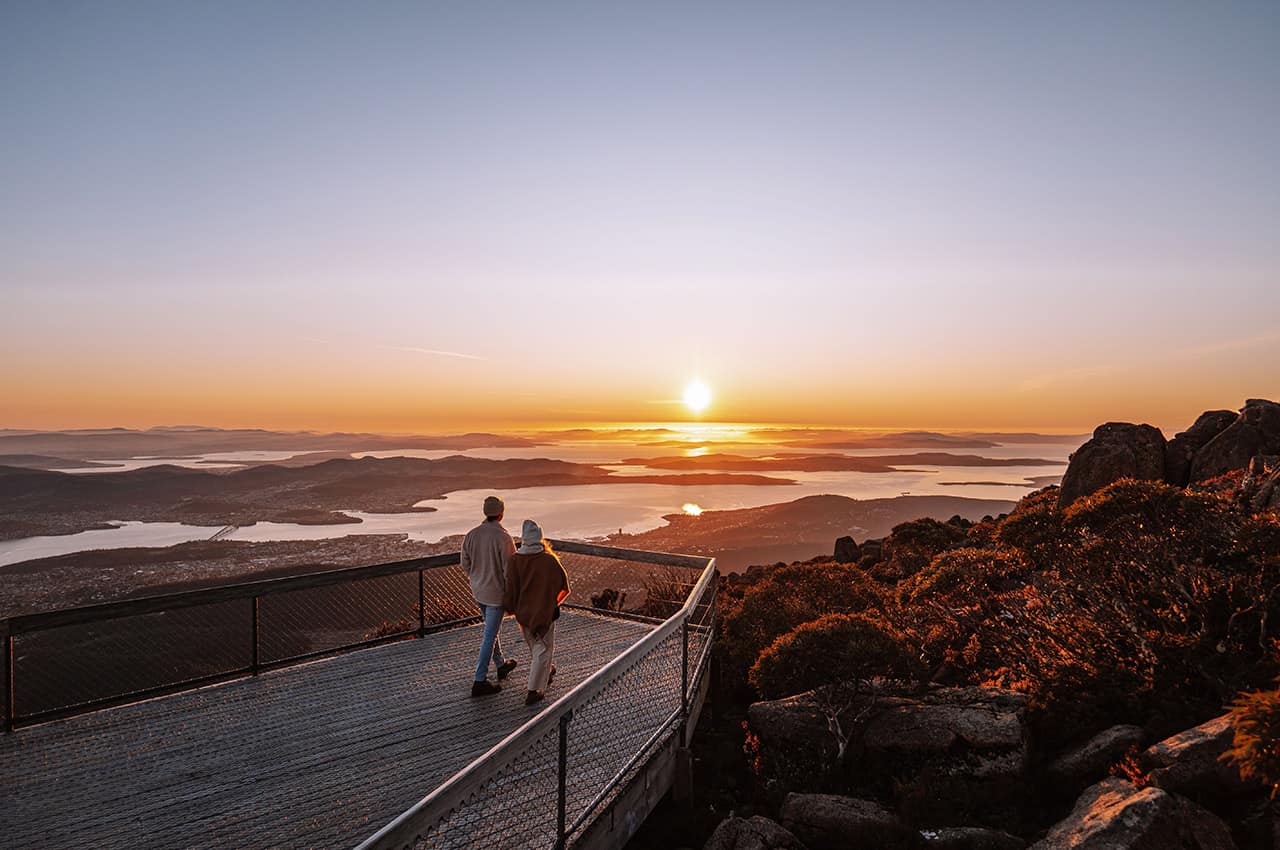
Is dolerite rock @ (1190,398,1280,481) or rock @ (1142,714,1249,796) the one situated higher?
dolerite rock @ (1190,398,1280,481)

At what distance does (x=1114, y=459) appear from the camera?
2291cm

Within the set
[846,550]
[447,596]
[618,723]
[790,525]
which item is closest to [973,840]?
[618,723]

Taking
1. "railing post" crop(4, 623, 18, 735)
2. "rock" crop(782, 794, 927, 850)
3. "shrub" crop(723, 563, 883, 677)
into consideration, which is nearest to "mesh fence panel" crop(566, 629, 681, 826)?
"rock" crop(782, 794, 927, 850)

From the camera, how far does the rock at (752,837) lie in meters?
5.89

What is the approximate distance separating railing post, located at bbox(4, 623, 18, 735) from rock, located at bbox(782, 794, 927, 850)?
24.2 ft

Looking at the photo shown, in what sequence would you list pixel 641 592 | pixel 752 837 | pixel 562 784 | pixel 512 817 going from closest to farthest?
pixel 562 784 → pixel 512 817 → pixel 752 837 → pixel 641 592

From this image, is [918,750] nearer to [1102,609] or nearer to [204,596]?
[1102,609]

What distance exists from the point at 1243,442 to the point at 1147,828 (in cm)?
2233

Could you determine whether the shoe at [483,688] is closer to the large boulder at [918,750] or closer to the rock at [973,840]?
the large boulder at [918,750]

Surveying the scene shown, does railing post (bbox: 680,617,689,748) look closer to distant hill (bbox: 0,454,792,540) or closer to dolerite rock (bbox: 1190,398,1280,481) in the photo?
dolerite rock (bbox: 1190,398,1280,481)

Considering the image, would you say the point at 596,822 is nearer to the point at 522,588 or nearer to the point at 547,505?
the point at 522,588

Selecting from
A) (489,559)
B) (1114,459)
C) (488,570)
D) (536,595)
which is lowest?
(536,595)

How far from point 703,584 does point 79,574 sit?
125017 millimetres

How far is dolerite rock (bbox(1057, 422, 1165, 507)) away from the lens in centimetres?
2272
